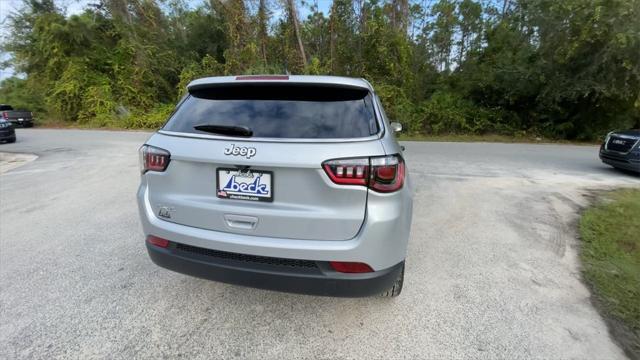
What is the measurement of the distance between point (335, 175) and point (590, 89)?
15775 mm

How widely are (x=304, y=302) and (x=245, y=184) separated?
1140 millimetres

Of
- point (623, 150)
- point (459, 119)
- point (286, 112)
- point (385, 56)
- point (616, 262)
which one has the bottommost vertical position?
point (616, 262)

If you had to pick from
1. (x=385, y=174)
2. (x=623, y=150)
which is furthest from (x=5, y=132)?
(x=623, y=150)

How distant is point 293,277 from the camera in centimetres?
199

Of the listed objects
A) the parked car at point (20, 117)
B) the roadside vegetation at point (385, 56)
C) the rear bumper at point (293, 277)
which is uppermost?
the roadside vegetation at point (385, 56)

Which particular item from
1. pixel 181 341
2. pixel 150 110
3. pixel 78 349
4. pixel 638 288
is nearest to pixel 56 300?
pixel 78 349

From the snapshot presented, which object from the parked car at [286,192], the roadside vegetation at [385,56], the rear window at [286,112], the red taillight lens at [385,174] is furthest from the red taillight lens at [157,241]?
the roadside vegetation at [385,56]

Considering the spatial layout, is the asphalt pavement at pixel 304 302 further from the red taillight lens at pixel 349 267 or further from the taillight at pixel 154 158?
the taillight at pixel 154 158

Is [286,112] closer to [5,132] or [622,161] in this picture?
[622,161]

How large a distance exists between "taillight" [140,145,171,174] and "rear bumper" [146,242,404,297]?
624 millimetres

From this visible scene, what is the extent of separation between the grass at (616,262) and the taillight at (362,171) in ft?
6.21

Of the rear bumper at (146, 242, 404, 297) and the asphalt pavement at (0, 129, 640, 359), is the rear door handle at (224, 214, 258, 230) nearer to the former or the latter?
the rear bumper at (146, 242, 404, 297)

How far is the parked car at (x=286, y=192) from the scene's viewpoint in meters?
1.95

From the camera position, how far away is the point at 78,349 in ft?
7.07
